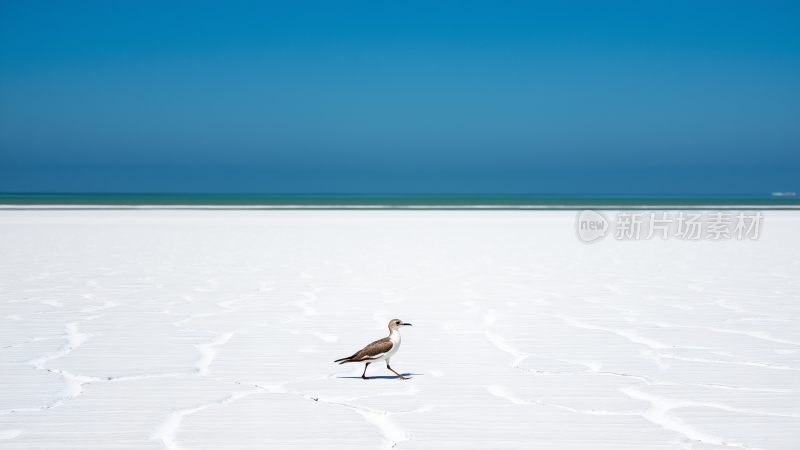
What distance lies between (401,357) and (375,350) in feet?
2.40

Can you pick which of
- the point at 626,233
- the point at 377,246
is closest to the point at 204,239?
the point at 377,246

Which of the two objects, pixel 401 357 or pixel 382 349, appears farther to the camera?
pixel 401 357

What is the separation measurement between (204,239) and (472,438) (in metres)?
11.3

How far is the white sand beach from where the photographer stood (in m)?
2.79

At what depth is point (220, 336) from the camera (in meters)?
4.60

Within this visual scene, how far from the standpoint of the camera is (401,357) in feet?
13.4

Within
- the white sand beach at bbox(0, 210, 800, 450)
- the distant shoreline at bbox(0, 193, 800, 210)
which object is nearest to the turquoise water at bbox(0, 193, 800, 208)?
the distant shoreline at bbox(0, 193, 800, 210)

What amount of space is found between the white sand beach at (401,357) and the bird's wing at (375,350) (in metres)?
0.13

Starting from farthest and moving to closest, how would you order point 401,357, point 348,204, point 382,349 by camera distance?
1. point 348,204
2. point 401,357
3. point 382,349

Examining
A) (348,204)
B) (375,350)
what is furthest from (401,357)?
(348,204)

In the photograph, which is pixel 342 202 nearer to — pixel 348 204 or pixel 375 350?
pixel 348 204

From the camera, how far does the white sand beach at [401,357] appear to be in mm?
2791

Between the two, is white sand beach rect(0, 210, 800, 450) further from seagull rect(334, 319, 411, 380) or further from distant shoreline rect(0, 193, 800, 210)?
distant shoreline rect(0, 193, 800, 210)

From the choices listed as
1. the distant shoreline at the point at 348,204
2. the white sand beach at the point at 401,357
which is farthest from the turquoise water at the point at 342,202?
the white sand beach at the point at 401,357
